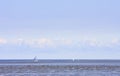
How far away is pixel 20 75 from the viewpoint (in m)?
92.9

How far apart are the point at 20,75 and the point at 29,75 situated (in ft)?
3.99

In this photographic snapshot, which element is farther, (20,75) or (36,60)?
(36,60)

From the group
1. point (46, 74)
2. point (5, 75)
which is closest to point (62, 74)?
point (46, 74)

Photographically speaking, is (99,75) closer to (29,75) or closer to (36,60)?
(29,75)

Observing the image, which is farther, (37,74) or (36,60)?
(36,60)

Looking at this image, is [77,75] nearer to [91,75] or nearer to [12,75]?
[91,75]

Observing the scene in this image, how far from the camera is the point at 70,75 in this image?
299 feet

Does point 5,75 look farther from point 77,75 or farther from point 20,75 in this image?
point 77,75

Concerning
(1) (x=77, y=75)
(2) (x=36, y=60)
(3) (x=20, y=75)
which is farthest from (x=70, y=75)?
(2) (x=36, y=60)

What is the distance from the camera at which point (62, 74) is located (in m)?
94.6

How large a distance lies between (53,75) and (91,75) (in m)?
5.16

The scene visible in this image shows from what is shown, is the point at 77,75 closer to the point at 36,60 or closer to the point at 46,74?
the point at 46,74

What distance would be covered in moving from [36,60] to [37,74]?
2231 inches

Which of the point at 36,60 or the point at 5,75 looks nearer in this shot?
the point at 5,75
